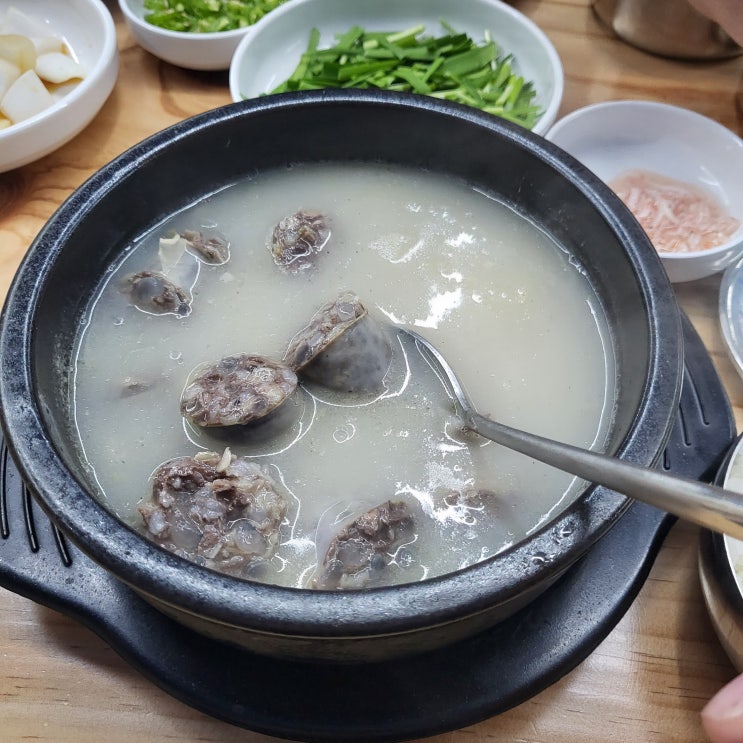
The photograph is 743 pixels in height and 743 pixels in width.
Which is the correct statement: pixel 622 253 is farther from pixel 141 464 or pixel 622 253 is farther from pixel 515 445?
pixel 141 464

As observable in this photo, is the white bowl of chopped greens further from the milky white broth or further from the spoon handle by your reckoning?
the spoon handle

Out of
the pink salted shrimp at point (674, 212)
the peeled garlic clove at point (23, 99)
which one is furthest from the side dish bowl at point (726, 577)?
the peeled garlic clove at point (23, 99)

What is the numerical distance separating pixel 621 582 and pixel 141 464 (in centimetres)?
93

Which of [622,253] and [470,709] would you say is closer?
[470,709]

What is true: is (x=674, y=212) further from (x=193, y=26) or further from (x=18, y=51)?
(x=18, y=51)

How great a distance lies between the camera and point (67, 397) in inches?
55.5

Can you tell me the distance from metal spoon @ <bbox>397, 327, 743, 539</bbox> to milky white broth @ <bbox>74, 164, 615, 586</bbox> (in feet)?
0.60

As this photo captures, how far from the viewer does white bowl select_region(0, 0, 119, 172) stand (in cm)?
205

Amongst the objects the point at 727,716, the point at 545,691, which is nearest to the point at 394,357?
the point at 545,691

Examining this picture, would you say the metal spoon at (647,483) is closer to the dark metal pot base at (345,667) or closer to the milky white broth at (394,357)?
the milky white broth at (394,357)

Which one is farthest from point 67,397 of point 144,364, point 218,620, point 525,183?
point 525,183

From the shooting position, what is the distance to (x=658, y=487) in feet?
2.82

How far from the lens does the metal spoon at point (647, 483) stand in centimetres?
80

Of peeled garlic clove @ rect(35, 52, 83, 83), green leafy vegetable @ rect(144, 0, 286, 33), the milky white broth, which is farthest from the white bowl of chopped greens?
the milky white broth
